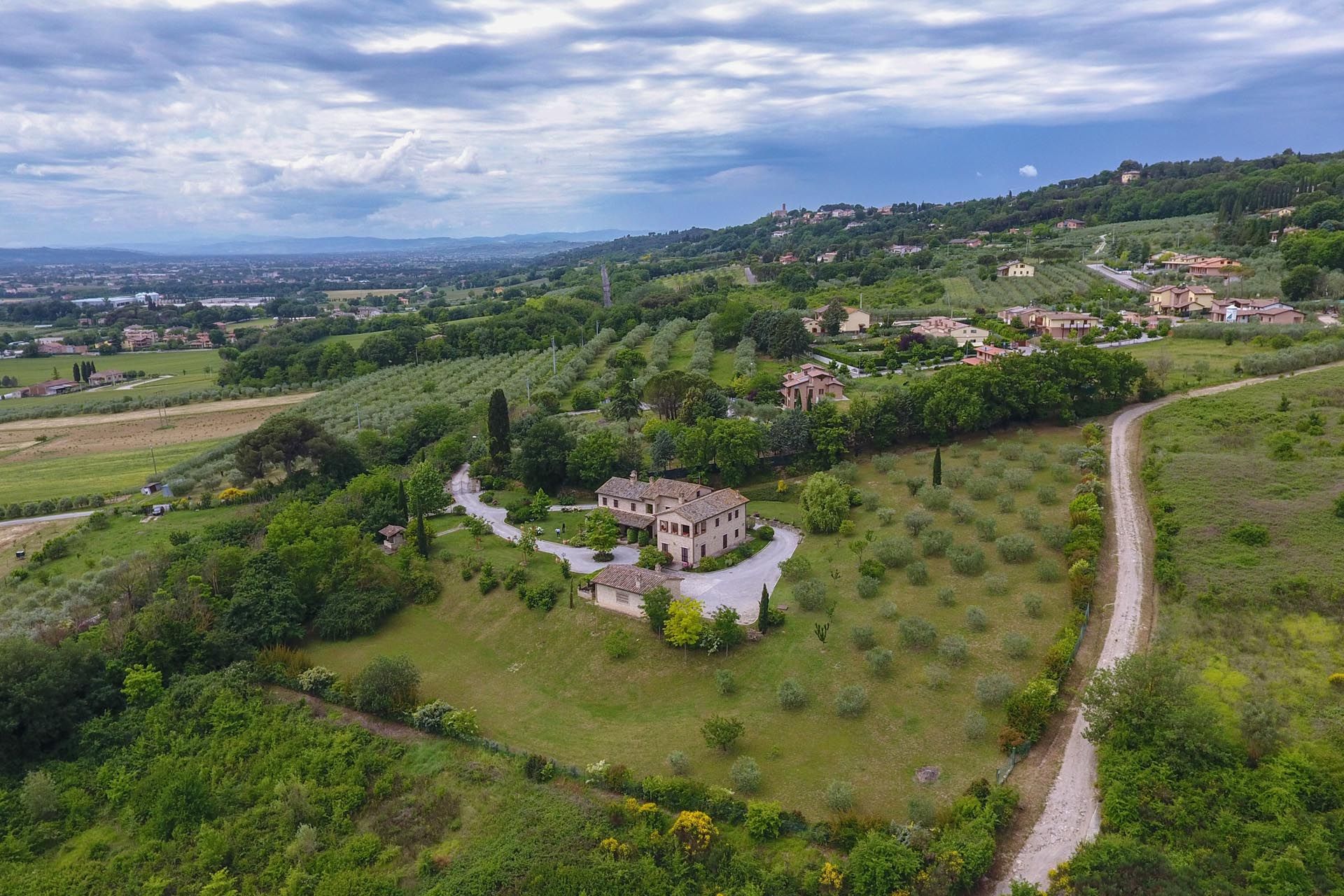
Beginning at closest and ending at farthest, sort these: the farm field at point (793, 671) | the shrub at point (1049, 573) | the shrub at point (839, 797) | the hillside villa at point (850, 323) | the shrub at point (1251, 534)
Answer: the shrub at point (839, 797) < the farm field at point (793, 671) < the shrub at point (1251, 534) < the shrub at point (1049, 573) < the hillside villa at point (850, 323)

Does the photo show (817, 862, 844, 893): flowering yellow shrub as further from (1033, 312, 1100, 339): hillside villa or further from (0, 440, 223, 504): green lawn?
(1033, 312, 1100, 339): hillside villa

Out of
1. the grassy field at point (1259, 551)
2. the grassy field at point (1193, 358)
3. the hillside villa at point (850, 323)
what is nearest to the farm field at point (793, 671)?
the grassy field at point (1259, 551)

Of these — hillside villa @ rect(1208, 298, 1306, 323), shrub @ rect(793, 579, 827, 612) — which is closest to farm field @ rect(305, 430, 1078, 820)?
shrub @ rect(793, 579, 827, 612)

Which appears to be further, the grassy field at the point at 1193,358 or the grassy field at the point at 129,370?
the grassy field at the point at 129,370

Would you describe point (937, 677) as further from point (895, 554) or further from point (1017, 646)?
point (895, 554)

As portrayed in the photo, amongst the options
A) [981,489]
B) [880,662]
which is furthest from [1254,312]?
[880,662]

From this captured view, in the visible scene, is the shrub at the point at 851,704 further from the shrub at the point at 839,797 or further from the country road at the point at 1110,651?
the country road at the point at 1110,651

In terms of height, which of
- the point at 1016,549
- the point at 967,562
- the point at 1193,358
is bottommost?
the point at 967,562
